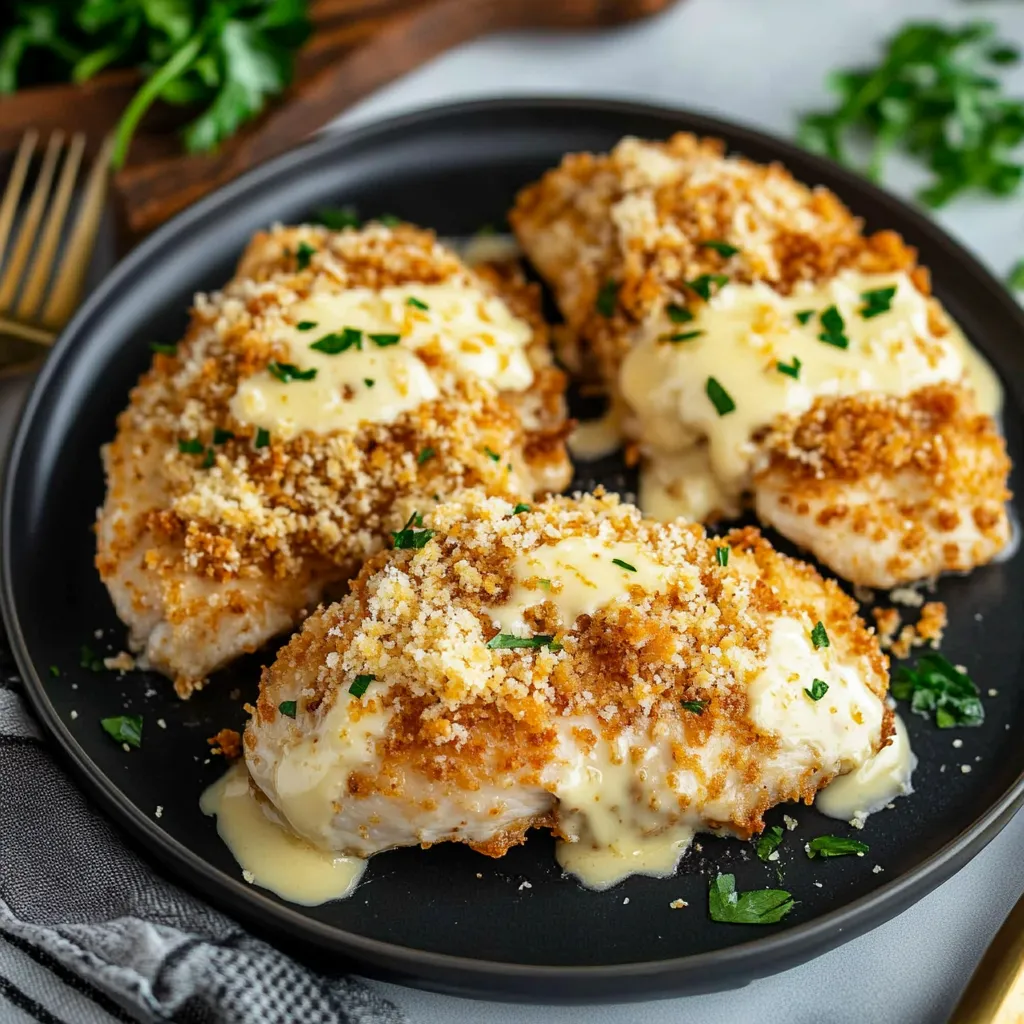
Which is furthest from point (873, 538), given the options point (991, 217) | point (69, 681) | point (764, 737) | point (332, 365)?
point (69, 681)

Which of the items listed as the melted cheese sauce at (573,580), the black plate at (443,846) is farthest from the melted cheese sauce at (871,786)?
the melted cheese sauce at (573,580)

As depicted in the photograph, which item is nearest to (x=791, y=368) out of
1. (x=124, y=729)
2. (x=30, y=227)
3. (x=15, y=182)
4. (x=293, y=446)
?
(x=293, y=446)

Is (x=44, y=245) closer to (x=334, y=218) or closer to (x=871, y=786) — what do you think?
(x=334, y=218)

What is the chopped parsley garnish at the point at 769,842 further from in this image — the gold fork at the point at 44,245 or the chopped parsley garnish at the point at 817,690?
the gold fork at the point at 44,245

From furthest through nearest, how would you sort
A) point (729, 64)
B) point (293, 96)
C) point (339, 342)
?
point (729, 64)
point (293, 96)
point (339, 342)

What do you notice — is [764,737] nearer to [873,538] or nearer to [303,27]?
[873,538]
